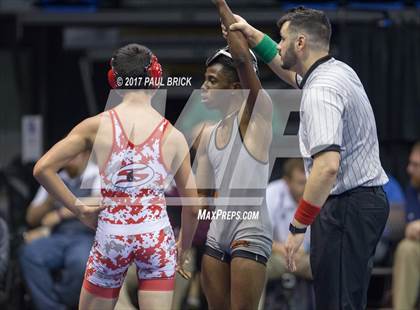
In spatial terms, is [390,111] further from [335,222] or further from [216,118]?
[335,222]

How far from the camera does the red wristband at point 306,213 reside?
6324 mm

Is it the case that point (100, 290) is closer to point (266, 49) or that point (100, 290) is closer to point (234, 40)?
point (234, 40)

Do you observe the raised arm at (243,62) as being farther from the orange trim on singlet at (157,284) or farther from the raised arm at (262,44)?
the orange trim on singlet at (157,284)

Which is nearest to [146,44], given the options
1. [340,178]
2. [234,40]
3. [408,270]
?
[408,270]

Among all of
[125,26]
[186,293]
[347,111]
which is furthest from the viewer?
[125,26]

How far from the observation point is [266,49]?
23.3 ft

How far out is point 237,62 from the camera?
6.71m

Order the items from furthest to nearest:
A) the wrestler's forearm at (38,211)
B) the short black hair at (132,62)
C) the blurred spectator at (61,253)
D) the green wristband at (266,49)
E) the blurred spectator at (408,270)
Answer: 1. the wrestler's forearm at (38,211)
2. the blurred spectator at (61,253)
3. the blurred spectator at (408,270)
4. the green wristband at (266,49)
5. the short black hair at (132,62)

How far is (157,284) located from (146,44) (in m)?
4.60

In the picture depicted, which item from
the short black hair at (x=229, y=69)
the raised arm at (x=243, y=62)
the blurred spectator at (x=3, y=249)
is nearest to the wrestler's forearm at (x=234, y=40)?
the raised arm at (x=243, y=62)

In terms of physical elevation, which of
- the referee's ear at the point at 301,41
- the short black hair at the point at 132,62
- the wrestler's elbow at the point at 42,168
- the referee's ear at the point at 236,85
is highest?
the referee's ear at the point at 301,41

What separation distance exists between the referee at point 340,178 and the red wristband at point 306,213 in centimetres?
4

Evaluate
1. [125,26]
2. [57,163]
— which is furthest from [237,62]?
[125,26]

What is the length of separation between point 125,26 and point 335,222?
15.4 feet
